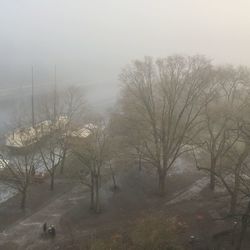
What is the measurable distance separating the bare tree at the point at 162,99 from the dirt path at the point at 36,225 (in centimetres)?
733

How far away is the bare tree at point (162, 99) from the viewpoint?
35188 mm

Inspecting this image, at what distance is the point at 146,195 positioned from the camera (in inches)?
1485

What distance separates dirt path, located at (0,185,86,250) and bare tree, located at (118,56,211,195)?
288 inches

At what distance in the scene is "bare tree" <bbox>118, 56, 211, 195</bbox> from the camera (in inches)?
1385

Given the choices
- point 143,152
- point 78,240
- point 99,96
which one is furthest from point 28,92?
point 78,240

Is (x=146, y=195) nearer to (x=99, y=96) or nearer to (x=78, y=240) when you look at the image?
(x=78, y=240)

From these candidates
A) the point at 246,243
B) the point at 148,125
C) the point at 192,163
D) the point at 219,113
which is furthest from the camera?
the point at 192,163

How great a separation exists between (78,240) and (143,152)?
11.7 meters

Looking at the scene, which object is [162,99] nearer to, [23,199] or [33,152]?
[33,152]

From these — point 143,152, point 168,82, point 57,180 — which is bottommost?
point 57,180

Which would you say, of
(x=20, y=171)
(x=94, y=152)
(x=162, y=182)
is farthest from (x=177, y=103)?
(x=20, y=171)

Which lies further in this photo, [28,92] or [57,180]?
[28,92]

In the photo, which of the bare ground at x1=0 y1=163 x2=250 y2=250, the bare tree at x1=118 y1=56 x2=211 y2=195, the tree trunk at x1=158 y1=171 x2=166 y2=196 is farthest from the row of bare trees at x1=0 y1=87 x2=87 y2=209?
the tree trunk at x1=158 y1=171 x2=166 y2=196

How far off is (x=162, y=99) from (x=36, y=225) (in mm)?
14509
